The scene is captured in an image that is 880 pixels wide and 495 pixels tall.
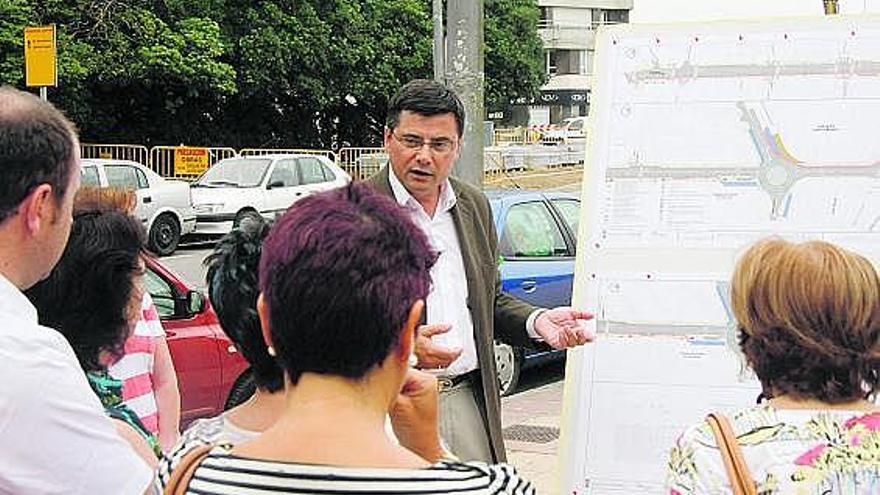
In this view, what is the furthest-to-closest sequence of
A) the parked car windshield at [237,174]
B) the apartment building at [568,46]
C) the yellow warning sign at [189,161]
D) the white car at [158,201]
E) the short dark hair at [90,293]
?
the apartment building at [568,46], the yellow warning sign at [189,161], the parked car windshield at [237,174], the white car at [158,201], the short dark hair at [90,293]

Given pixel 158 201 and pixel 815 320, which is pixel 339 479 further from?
pixel 158 201

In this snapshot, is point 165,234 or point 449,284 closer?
point 449,284

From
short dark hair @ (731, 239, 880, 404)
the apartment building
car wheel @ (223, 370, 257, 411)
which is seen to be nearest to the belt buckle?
short dark hair @ (731, 239, 880, 404)

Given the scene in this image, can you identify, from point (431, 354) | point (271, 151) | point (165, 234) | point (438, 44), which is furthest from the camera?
Result: point (271, 151)

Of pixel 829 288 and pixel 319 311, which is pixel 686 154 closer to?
pixel 829 288

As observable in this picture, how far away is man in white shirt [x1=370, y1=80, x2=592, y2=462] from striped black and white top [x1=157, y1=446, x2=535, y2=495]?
181 centimetres

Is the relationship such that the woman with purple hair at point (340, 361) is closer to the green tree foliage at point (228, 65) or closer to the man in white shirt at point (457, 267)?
the man in white shirt at point (457, 267)

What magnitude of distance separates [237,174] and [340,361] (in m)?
20.1

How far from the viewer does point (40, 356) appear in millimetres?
1953

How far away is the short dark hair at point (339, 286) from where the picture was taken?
1.67 metres

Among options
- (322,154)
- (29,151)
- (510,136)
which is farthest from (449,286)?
(510,136)

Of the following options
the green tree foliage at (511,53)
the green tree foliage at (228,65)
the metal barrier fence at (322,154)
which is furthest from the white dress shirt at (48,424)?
the green tree foliage at (511,53)

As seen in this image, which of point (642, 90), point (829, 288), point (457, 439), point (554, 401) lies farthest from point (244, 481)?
point (554, 401)

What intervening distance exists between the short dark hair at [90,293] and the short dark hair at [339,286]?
1.36 metres
